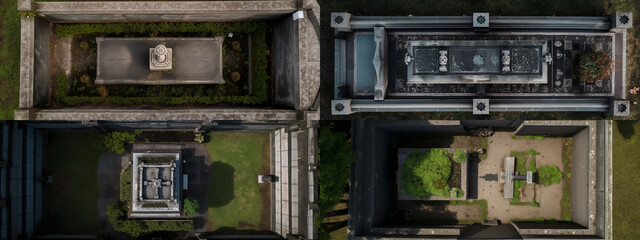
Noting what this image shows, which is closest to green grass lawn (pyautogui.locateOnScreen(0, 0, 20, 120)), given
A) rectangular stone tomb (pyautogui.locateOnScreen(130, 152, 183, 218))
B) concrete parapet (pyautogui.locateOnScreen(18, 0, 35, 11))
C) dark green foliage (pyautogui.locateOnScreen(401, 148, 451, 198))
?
concrete parapet (pyautogui.locateOnScreen(18, 0, 35, 11))

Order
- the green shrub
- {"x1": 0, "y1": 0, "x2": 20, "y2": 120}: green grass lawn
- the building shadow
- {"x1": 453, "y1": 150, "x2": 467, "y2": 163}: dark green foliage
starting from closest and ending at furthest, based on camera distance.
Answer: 1. {"x1": 0, "y1": 0, "x2": 20, "y2": 120}: green grass lawn
2. the building shadow
3. {"x1": 453, "y1": 150, "x2": 467, "y2": 163}: dark green foliage
4. the green shrub

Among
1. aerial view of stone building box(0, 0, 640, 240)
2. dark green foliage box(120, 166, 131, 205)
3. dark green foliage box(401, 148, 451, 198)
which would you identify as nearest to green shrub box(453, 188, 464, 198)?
aerial view of stone building box(0, 0, 640, 240)

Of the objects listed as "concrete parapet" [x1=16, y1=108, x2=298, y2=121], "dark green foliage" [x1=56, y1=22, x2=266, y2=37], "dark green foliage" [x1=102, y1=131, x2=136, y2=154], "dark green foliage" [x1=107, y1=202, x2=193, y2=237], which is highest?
"dark green foliage" [x1=56, y1=22, x2=266, y2=37]

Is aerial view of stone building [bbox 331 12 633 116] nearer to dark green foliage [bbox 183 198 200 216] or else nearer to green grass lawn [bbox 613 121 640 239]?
green grass lawn [bbox 613 121 640 239]

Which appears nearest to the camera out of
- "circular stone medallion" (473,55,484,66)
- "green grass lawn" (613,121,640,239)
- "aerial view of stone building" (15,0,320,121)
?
"circular stone medallion" (473,55,484,66)

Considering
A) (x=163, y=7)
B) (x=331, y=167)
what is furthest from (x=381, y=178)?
(x=163, y=7)

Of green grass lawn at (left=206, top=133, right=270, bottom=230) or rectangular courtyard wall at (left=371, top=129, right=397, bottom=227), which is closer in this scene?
green grass lawn at (left=206, top=133, right=270, bottom=230)

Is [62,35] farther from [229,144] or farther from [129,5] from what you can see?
[229,144]

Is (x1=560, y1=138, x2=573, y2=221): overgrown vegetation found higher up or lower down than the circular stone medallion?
lower down
